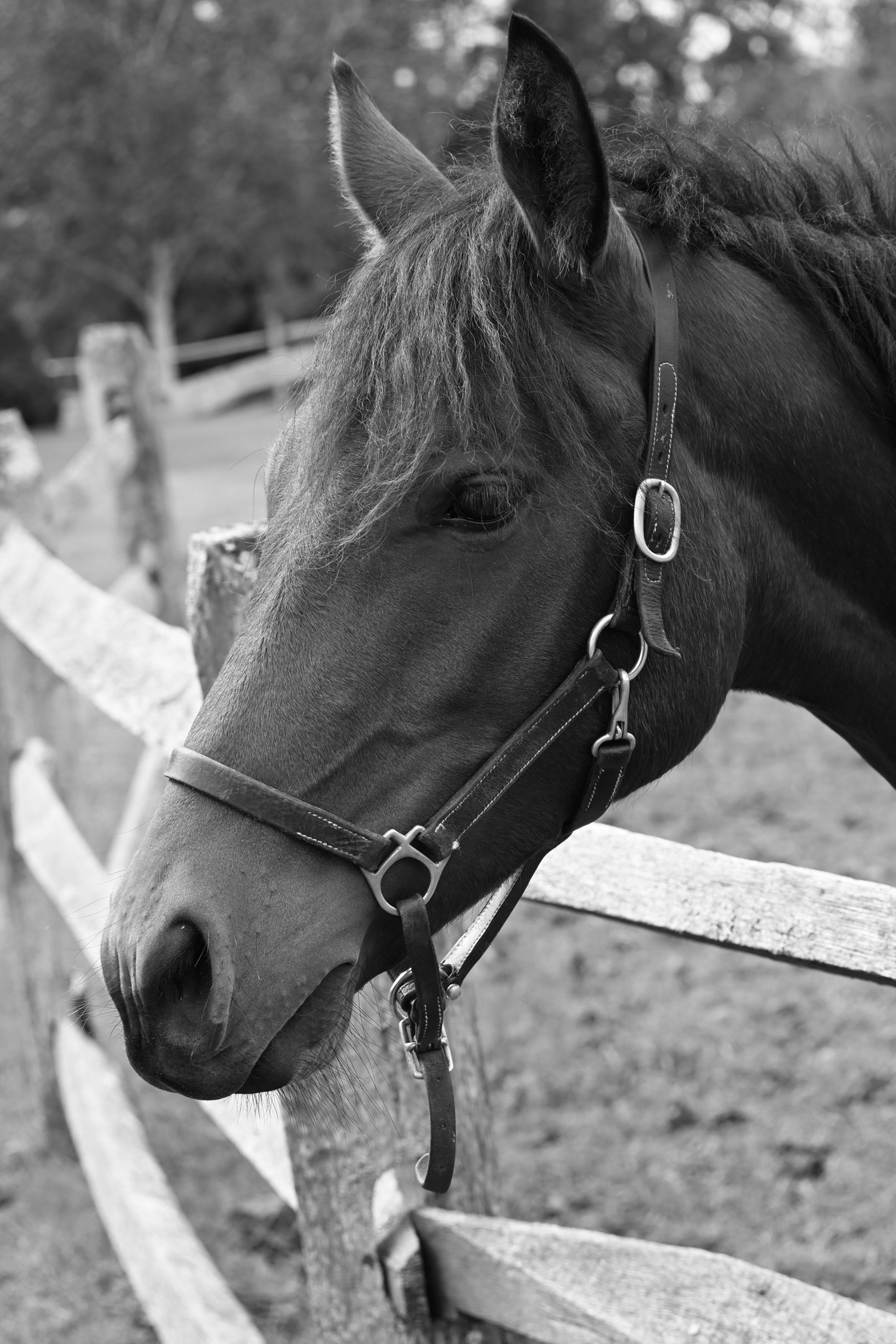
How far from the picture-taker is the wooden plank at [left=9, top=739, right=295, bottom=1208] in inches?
107

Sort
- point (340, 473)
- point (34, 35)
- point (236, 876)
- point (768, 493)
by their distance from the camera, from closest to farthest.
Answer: point (236, 876)
point (340, 473)
point (768, 493)
point (34, 35)

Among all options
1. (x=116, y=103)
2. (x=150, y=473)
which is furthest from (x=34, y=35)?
(x=150, y=473)

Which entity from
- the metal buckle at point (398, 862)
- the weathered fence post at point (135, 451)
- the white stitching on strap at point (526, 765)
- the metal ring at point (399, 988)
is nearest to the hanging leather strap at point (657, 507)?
the white stitching on strap at point (526, 765)

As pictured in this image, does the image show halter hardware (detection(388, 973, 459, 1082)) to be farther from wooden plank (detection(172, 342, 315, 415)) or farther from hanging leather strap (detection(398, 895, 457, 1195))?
wooden plank (detection(172, 342, 315, 415))

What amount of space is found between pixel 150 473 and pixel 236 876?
5414 millimetres

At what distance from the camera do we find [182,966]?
5.07 feet

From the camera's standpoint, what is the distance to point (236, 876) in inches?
61.8

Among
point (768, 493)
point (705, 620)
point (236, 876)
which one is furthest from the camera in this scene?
point (768, 493)

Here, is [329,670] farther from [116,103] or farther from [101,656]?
[116,103]

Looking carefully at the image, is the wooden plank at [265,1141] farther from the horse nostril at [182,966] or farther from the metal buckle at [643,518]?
the metal buckle at [643,518]

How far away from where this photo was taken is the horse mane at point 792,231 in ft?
6.43

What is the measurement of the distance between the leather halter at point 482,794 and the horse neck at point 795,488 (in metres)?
0.10

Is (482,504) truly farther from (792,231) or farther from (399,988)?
(792,231)

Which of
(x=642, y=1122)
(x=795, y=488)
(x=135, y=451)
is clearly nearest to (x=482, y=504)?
(x=795, y=488)
